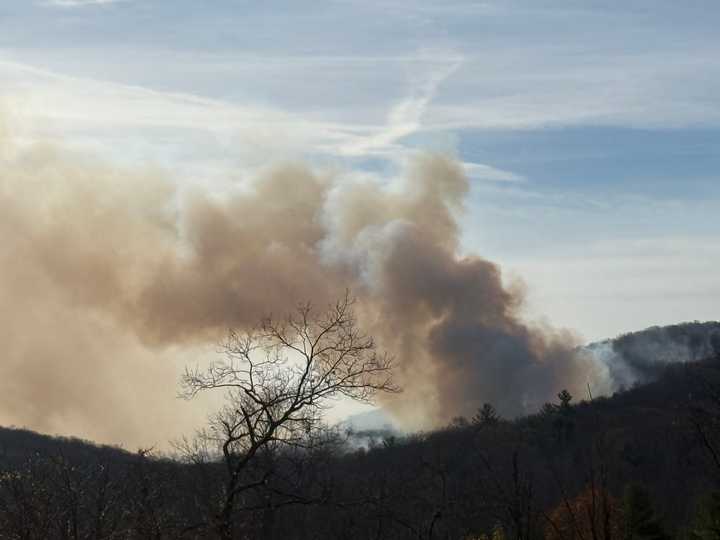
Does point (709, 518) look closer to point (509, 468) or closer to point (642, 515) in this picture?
point (642, 515)

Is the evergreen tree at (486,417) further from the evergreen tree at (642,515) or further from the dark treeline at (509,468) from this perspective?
the evergreen tree at (642,515)

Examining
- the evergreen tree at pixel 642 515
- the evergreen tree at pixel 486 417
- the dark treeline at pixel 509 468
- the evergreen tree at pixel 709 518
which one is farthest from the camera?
the evergreen tree at pixel 486 417

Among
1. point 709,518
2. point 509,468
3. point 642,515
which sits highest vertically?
point 509,468

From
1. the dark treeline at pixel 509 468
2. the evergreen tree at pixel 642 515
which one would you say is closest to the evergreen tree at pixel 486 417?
the dark treeline at pixel 509 468

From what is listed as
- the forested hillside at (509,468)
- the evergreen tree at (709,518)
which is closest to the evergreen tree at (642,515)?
the forested hillside at (509,468)

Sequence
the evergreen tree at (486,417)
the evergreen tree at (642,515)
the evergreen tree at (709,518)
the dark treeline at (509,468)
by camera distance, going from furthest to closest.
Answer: the evergreen tree at (486,417), the dark treeline at (509,468), the evergreen tree at (642,515), the evergreen tree at (709,518)

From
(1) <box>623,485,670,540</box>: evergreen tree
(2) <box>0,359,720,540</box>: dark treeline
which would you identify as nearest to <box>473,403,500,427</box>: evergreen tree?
(2) <box>0,359,720,540</box>: dark treeline

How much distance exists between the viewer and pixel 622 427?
120 m

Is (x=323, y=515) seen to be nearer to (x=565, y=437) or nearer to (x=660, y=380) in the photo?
(x=565, y=437)

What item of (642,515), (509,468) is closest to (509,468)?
(509,468)

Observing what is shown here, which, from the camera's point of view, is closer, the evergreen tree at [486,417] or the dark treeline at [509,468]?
the dark treeline at [509,468]

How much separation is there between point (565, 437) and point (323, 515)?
2592 inches

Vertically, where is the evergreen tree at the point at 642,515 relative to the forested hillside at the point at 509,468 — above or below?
below

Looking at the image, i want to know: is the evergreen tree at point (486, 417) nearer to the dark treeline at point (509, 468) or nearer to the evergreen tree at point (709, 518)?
the dark treeline at point (509, 468)
